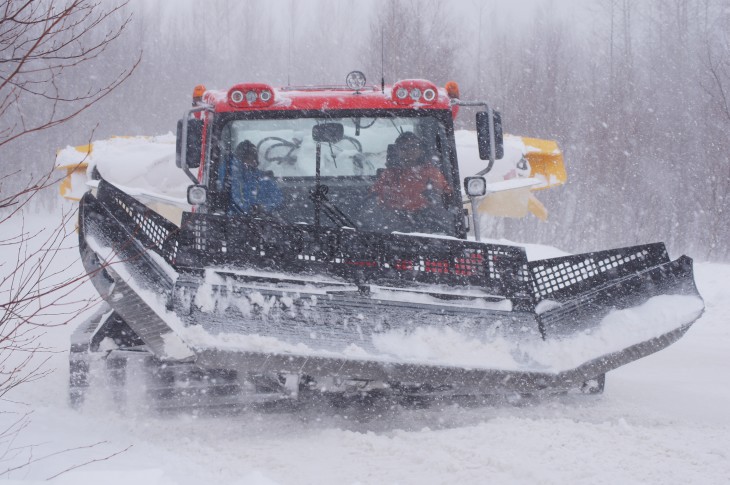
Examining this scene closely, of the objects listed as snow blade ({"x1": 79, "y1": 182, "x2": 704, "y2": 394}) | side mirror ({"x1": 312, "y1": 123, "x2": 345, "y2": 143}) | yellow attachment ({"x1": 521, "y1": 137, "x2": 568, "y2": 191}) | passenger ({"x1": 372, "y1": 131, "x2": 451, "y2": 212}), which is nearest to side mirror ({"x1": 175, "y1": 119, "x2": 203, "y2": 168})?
snow blade ({"x1": 79, "y1": 182, "x2": 704, "y2": 394})

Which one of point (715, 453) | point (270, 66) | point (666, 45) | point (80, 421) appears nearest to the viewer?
point (715, 453)

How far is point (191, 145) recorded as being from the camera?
489 cm

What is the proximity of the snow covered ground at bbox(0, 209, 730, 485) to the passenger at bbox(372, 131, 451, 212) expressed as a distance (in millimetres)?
1396

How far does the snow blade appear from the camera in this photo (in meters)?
3.79

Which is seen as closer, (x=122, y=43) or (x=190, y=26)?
(x=122, y=43)

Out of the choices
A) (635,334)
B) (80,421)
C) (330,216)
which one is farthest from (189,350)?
(635,334)

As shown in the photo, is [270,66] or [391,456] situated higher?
[270,66]

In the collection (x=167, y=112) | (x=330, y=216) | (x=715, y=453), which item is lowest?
(x=715, y=453)

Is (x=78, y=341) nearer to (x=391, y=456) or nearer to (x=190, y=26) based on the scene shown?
(x=391, y=456)

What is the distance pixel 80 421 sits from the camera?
13.6ft

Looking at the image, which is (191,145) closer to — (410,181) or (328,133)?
(328,133)

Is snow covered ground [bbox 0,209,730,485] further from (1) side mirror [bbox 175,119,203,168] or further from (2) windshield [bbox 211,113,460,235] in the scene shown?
(1) side mirror [bbox 175,119,203,168]

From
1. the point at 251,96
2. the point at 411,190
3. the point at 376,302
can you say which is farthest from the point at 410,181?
the point at 376,302

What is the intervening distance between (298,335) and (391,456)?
748 mm
